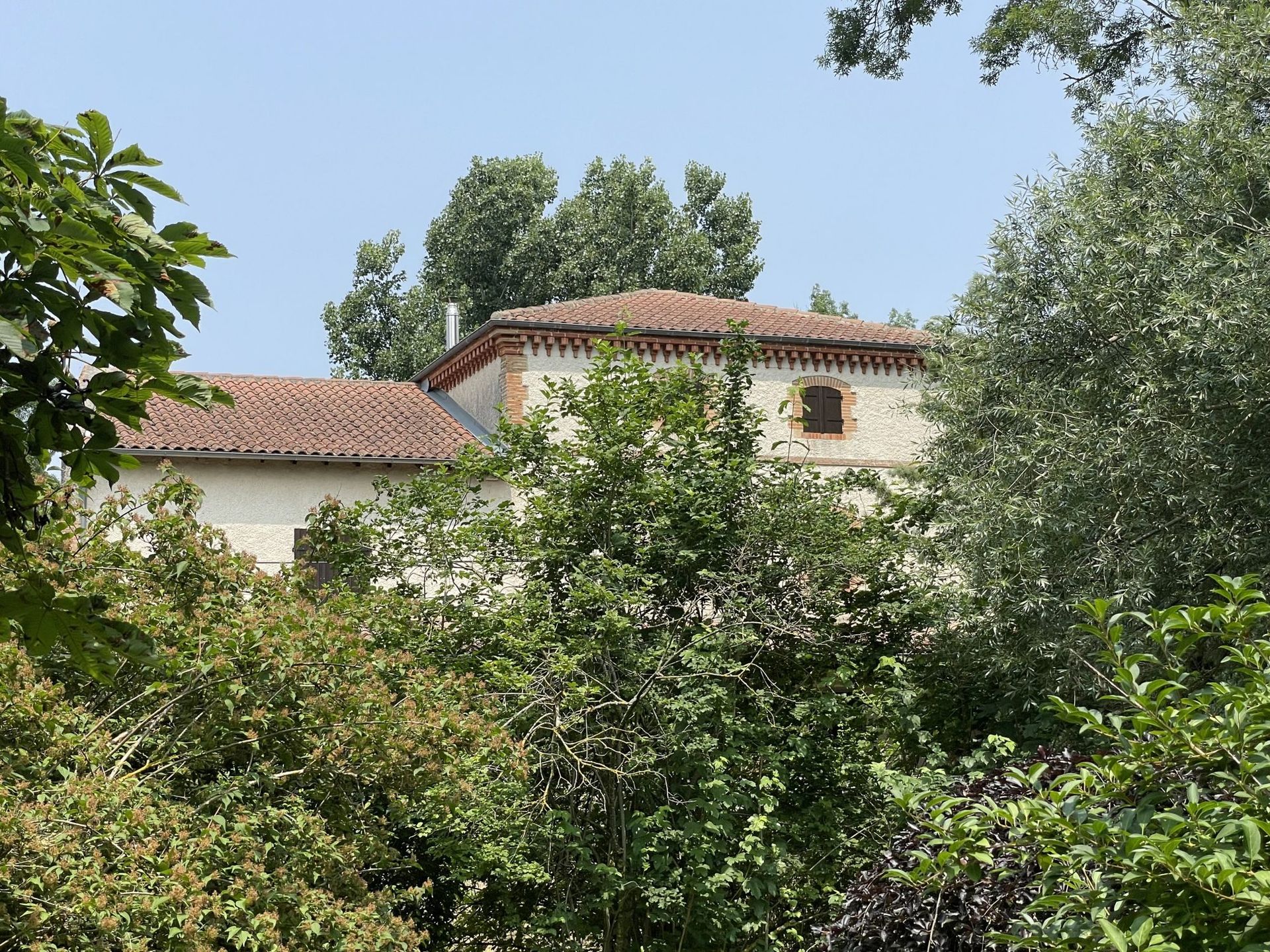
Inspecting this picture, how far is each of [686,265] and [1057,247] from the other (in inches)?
1122

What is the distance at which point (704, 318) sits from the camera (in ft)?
73.7

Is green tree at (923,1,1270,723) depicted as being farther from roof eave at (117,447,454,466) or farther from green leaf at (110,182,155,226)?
roof eave at (117,447,454,466)

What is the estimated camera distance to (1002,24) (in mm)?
15578

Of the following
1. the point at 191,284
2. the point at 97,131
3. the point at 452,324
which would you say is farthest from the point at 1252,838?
the point at 452,324

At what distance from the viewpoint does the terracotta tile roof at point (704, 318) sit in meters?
21.3

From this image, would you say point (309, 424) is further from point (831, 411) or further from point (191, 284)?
point (191, 284)

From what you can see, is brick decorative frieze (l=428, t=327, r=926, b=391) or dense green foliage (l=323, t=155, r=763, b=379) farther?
dense green foliage (l=323, t=155, r=763, b=379)

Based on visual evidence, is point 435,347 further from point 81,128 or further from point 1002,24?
point 81,128

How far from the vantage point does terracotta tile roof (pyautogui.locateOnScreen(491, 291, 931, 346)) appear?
2134 cm

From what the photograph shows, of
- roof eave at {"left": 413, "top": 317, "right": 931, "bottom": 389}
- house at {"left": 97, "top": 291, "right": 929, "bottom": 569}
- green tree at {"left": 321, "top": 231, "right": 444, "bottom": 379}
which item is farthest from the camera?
green tree at {"left": 321, "top": 231, "right": 444, "bottom": 379}

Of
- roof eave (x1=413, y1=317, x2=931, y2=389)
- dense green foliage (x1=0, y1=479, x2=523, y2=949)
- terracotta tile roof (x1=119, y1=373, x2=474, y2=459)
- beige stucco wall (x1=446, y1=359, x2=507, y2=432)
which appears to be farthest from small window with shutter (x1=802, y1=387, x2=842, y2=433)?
dense green foliage (x1=0, y1=479, x2=523, y2=949)

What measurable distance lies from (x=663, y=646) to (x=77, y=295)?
7538 millimetres


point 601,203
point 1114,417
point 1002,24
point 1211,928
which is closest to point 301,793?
point 1211,928

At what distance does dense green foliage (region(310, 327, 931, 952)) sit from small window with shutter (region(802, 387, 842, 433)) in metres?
11.0
